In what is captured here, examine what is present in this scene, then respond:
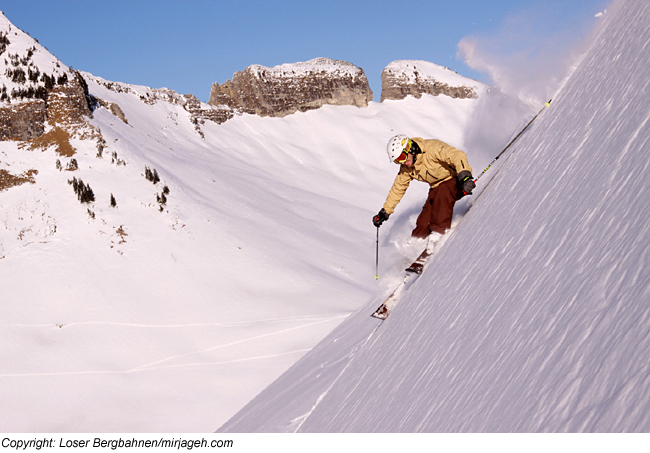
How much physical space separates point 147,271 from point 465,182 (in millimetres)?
12621

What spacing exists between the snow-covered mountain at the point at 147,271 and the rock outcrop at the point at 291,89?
63.5ft

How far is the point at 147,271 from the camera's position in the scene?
50.3 ft

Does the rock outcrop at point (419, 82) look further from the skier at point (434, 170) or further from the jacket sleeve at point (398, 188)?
the skier at point (434, 170)

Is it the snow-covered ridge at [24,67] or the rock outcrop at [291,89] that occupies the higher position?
the rock outcrop at [291,89]

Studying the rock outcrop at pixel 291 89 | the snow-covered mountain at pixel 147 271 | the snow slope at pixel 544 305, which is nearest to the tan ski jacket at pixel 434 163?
the snow slope at pixel 544 305

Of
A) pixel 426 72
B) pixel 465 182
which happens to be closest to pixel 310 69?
pixel 426 72

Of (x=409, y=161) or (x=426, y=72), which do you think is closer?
(x=409, y=161)

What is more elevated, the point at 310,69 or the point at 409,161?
the point at 310,69

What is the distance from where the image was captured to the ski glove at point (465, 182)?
5.80m

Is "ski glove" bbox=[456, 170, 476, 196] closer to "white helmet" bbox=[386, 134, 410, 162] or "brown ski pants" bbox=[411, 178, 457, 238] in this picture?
"brown ski pants" bbox=[411, 178, 457, 238]

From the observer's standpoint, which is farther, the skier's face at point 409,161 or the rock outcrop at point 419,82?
the rock outcrop at point 419,82

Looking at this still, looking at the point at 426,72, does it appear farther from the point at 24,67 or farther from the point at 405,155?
the point at 405,155

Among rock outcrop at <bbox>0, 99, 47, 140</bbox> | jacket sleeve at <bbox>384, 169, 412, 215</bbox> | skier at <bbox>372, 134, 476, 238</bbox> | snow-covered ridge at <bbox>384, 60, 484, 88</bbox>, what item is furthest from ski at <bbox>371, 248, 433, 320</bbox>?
snow-covered ridge at <bbox>384, 60, 484, 88</bbox>

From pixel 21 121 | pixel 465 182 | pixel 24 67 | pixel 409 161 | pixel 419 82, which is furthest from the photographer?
pixel 419 82
